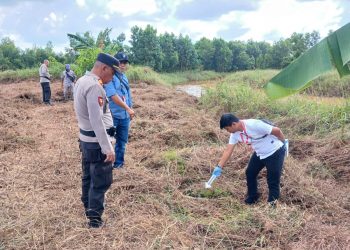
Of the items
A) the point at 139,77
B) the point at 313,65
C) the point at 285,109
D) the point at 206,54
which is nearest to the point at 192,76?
the point at 206,54

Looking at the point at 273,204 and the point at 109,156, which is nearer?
the point at 109,156

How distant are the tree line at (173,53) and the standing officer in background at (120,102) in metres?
15.4

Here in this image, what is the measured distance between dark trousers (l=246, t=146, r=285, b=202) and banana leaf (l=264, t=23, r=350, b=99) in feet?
5.36

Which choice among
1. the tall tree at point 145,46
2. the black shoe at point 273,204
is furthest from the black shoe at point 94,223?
the tall tree at point 145,46

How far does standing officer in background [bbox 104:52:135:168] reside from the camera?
458 centimetres

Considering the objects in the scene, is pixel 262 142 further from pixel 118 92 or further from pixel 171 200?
pixel 118 92

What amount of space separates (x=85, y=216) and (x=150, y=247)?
3.03 feet

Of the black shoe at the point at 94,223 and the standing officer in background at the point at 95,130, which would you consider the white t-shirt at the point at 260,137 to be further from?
the black shoe at the point at 94,223

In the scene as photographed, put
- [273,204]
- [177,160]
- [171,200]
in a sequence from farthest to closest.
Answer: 1. [177,160]
2. [171,200]
3. [273,204]

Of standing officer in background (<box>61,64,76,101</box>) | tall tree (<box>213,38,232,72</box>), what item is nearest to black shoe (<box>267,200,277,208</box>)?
standing officer in background (<box>61,64,76,101</box>)

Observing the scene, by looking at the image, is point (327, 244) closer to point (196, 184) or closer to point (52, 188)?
point (196, 184)

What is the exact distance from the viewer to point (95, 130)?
316cm

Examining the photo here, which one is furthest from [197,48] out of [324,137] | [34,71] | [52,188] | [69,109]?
[52,188]

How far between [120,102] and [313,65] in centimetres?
272
